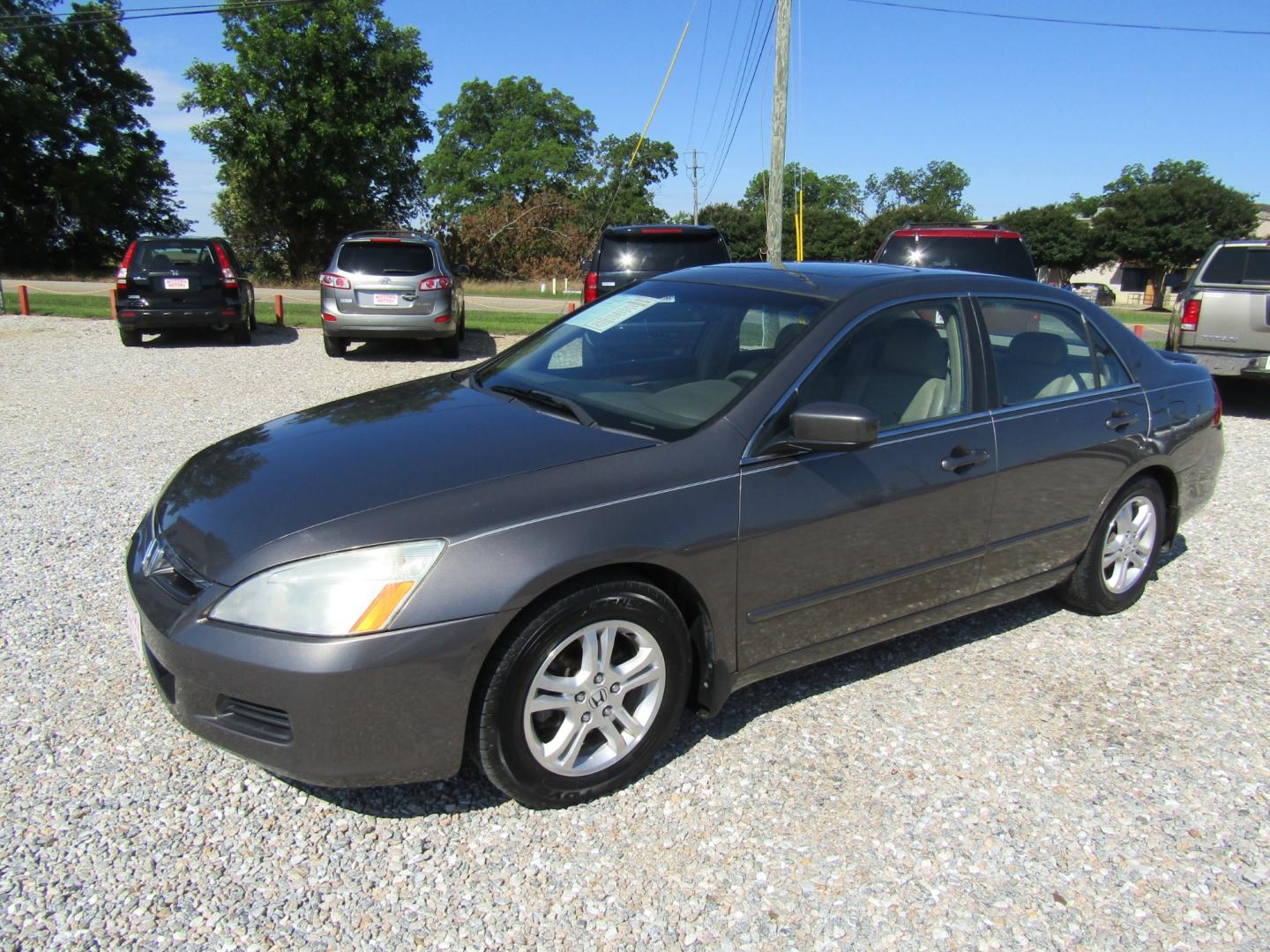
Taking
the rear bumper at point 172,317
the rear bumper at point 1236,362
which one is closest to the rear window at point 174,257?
the rear bumper at point 172,317

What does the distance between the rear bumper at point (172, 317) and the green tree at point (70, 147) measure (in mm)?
26982

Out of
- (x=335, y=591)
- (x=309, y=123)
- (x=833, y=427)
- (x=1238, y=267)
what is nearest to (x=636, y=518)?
(x=833, y=427)

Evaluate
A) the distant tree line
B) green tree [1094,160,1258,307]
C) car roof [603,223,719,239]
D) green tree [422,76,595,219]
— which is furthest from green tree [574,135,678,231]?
car roof [603,223,719,239]

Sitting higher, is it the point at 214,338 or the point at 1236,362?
the point at 1236,362

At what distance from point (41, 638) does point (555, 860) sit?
2580 millimetres

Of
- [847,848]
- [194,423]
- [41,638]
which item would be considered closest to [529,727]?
[847,848]

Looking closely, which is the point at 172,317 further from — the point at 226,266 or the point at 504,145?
the point at 504,145

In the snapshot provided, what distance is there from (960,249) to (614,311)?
350 inches

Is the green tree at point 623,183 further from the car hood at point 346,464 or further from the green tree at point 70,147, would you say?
the car hood at point 346,464

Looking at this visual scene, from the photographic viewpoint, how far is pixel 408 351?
14492 millimetres

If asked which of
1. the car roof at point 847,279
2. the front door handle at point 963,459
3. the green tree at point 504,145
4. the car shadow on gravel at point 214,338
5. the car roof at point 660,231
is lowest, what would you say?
the car shadow on gravel at point 214,338

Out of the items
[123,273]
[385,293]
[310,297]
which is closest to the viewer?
[385,293]

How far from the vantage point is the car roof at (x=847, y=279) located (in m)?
3.74

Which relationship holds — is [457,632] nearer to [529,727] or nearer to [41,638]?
[529,727]
